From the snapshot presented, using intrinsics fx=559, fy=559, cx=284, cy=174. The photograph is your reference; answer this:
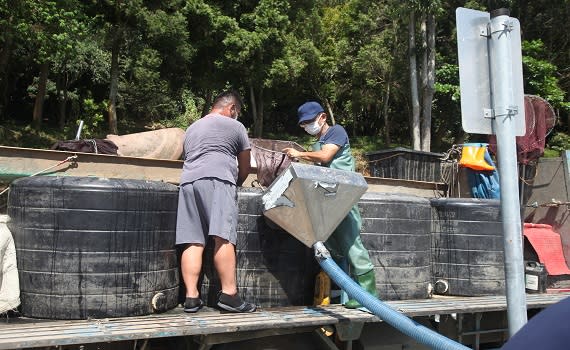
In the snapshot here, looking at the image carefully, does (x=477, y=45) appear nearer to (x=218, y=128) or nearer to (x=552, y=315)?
(x=218, y=128)

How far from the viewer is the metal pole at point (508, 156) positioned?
2783mm

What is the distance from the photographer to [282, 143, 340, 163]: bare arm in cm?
428

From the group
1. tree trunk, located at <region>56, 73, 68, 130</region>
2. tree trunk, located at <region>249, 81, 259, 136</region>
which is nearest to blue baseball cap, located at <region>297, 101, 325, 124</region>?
tree trunk, located at <region>249, 81, 259, 136</region>

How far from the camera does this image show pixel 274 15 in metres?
22.8

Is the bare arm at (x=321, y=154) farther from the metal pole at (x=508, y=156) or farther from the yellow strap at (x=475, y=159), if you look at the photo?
the yellow strap at (x=475, y=159)

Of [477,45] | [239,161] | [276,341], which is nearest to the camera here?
[477,45]

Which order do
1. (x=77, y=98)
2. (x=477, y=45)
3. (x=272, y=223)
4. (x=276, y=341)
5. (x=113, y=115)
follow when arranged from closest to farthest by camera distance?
(x=477, y=45)
(x=276, y=341)
(x=272, y=223)
(x=113, y=115)
(x=77, y=98)

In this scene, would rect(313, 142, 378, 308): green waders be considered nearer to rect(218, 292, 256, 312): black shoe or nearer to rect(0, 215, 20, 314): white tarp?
rect(218, 292, 256, 312): black shoe

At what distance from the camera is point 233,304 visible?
3.46 metres

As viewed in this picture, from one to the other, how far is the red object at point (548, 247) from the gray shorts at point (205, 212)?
3.35 meters

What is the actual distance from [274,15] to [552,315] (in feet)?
74.3

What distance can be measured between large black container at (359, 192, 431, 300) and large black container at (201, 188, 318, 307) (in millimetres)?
591

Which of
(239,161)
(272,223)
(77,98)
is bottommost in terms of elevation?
(272,223)

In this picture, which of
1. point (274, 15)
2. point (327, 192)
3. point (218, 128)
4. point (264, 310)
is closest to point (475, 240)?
point (327, 192)
